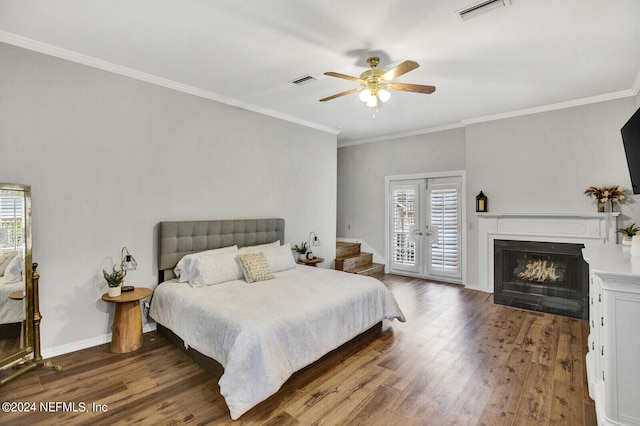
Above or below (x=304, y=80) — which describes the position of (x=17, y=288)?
below

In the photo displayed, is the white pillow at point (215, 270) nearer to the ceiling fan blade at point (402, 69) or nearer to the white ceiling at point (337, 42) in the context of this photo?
the white ceiling at point (337, 42)

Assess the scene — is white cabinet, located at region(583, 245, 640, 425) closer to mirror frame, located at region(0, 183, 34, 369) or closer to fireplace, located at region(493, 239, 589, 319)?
fireplace, located at region(493, 239, 589, 319)

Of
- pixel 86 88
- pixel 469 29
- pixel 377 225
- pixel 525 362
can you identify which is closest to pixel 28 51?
pixel 86 88

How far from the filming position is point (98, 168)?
3.25 m

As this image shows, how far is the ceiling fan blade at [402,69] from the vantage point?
8.31ft

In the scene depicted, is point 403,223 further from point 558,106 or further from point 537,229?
point 558,106

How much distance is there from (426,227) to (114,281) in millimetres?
5182

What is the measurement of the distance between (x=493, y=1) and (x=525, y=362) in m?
3.06

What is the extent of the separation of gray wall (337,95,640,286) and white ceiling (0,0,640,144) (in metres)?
0.42

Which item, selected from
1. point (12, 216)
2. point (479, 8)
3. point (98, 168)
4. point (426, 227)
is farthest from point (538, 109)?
point (12, 216)

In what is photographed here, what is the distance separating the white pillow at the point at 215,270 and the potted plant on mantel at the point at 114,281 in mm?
655

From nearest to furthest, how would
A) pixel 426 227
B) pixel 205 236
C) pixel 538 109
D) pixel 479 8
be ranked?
pixel 479 8 → pixel 205 236 → pixel 538 109 → pixel 426 227

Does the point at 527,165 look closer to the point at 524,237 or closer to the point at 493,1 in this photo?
the point at 524,237

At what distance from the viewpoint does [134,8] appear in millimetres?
2383
